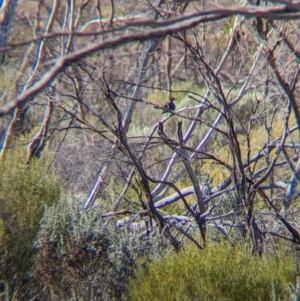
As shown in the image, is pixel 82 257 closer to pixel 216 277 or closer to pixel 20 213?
pixel 20 213

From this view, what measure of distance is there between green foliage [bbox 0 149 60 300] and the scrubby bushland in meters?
0.16

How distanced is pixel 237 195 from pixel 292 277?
115cm

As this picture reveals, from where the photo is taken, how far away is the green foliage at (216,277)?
16.1 feet

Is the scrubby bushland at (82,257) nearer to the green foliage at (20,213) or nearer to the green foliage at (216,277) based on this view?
the green foliage at (20,213)

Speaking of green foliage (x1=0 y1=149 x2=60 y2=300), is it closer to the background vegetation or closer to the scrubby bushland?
the background vegetation

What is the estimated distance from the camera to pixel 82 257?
18.7 ft

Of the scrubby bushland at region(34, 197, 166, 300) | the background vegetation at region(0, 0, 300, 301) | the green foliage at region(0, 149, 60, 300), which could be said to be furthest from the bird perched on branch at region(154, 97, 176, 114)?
the green foliage at region(0, 149, 60, 300)

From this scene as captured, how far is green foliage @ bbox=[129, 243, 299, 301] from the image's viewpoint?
16.1 ft

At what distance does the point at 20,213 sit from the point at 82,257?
667mm

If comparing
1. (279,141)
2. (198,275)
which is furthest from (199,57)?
(198,275)

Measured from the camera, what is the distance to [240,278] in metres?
4.93

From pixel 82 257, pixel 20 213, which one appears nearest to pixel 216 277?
pixel 82 257

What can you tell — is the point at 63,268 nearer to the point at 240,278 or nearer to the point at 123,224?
the point at 123,224

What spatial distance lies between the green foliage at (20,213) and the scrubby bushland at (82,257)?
0.51ft
